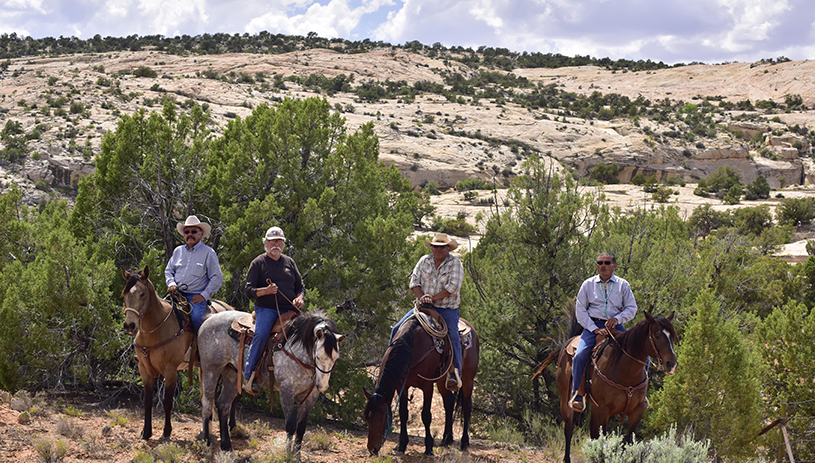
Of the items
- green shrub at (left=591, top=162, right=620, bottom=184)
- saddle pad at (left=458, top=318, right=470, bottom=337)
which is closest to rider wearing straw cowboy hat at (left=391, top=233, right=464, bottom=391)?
saddle pad at (left=458, top=318, right=470, bottom=337)

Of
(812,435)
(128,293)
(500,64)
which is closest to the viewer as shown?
(128,293)

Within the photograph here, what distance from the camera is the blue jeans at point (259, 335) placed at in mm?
6383

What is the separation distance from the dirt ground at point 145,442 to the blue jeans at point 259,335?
0.90 metres

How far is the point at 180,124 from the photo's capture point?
11.3m

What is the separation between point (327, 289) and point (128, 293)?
174 inches

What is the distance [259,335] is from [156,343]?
1.47m

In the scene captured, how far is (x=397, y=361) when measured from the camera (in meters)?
6.52

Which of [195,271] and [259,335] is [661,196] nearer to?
[195,271]

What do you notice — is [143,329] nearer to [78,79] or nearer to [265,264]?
[265,264]

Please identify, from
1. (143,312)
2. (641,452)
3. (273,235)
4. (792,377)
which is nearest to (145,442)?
(143,312)

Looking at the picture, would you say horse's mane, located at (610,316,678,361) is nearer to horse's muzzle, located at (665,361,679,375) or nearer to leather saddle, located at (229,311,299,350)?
horse's muzzle, located at (665,361,679,375)

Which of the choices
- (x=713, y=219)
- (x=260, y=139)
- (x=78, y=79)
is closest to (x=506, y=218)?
(x=260, y=139)

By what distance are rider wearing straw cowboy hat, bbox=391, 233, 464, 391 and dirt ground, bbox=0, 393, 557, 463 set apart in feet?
4.23

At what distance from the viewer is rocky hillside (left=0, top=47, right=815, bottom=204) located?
1697 inches
